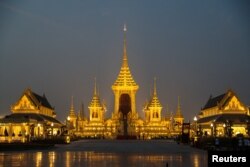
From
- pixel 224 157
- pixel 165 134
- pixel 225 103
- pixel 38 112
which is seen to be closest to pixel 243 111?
pixel 225 103

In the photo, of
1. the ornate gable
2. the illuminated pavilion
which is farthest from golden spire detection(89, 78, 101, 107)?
the ornate gable

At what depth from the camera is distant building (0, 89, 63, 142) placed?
64500 millimetres

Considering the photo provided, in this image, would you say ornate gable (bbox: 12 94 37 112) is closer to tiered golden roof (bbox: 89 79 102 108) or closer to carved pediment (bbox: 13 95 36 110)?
carved pediment (bbox: 13 95 36 110)

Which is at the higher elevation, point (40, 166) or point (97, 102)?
point (97, 102)

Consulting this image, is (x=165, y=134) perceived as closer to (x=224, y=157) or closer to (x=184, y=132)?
(x=184, y=132)

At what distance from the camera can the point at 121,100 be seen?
4599 inches

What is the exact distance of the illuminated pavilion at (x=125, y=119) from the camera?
4294 inches

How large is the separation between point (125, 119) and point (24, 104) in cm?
2726

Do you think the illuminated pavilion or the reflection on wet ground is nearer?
the reflection on wet ground

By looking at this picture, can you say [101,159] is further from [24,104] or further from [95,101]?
[95,101]

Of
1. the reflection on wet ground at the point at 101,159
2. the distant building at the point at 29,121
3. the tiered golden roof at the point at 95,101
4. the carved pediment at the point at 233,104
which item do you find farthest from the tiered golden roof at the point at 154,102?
the reflection on wet ground at the point at 101,159

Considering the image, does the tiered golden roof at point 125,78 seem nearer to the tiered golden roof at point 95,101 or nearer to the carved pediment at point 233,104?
the tiered golden roof at point 95,101

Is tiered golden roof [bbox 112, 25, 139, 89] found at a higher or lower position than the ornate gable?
higher

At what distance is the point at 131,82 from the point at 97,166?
93.6 metres
